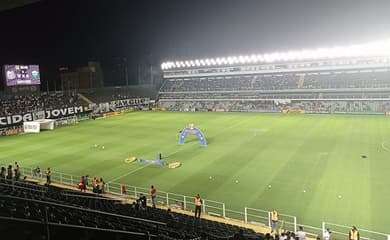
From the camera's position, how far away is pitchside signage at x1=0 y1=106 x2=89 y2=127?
48.2 meters

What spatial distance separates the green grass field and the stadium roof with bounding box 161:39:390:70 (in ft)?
49.9

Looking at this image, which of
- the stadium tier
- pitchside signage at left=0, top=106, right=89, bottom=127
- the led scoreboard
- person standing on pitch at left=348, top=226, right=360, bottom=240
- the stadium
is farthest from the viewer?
the stadium tier

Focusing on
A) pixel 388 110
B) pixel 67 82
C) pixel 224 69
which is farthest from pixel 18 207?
pixel 67 82

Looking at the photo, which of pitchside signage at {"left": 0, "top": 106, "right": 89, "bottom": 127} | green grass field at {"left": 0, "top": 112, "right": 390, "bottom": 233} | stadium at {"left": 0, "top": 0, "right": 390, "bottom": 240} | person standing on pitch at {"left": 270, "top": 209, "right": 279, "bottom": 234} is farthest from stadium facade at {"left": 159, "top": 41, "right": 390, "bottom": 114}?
person standing on pitch at {"left": 270, "top": 209, "right": 279, "bottom": 234}

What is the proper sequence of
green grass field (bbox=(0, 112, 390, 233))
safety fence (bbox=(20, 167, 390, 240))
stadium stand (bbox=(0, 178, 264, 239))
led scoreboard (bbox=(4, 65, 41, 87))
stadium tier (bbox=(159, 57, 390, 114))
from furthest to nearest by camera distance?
stadium tier (bbox=(159, 57, 390, 114))
led scoreboard (bbox=(4, 65, 41, 87))
green grass field (bbox=(0, 112, 390, 233))
safety fence (bbox=(20, 167, 390, 240))
stadium stand (bbox=(0, 178, 264, 239))

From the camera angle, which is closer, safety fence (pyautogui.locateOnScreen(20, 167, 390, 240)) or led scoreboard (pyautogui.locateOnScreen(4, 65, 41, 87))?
safety fence (pyautogui.locateOnScreen(20, 167, 390, 240))

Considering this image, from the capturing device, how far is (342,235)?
1584 cm

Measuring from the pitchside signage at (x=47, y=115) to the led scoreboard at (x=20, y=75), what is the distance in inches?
227

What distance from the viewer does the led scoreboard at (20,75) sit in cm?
5209

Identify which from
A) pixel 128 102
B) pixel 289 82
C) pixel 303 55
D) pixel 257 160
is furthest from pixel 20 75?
pixel 303 55

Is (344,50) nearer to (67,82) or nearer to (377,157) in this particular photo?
(377,157)

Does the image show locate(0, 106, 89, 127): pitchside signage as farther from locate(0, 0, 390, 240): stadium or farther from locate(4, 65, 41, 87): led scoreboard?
locate(4, 65, 41, 87): led scoreboard

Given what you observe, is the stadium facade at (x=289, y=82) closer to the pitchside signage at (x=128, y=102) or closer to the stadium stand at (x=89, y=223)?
the pitchside signage at (x=128, y=102)

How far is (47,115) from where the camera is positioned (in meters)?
54.6
